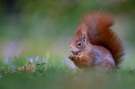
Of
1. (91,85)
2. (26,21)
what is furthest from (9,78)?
(26,21)

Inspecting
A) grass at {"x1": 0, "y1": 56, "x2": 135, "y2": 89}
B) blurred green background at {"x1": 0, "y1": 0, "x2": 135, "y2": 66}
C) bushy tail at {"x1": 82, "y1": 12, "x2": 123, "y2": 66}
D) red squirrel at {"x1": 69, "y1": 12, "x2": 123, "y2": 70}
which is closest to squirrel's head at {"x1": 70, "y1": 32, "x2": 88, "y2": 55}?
red squirrel at {"x1": 69, "y1": 12, "x2": 123, "y2": 70}

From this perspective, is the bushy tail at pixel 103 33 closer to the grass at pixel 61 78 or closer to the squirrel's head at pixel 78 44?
the squirrel's head at pixel 78 44

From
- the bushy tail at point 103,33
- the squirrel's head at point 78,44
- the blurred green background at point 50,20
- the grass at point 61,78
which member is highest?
the blurred green background at point 50,20

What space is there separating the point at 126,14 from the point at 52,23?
1.86 meters

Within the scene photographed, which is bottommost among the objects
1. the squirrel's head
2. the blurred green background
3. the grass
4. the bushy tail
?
the grass

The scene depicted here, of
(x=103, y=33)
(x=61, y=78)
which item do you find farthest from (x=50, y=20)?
(x=61, y=78)

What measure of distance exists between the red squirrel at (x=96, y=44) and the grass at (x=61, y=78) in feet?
0.55

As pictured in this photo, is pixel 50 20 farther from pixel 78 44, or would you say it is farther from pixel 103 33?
pixel 78 44

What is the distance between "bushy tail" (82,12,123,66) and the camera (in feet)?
18.7

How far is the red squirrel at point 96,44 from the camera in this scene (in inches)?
208

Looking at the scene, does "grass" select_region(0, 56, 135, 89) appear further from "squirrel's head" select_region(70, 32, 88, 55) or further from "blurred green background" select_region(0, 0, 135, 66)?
"blurred green background" select_region(0, 0, 135, 66)

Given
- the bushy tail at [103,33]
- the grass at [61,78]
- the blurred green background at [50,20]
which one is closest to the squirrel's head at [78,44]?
the grass at [61,78]

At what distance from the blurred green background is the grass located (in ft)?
16.4

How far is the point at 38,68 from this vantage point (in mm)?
5320
